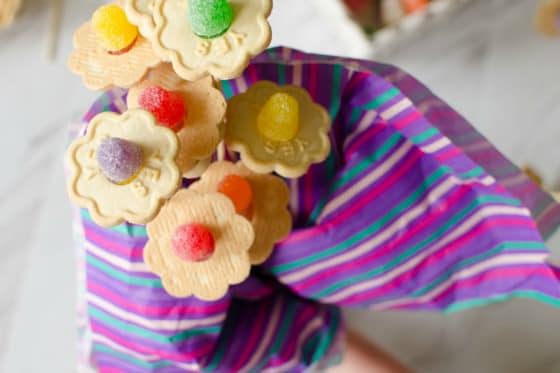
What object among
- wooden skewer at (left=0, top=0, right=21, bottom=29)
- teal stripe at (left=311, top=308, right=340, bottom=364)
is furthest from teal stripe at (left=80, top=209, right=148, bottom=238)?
wooden skewer at (left=0, top=0, right=21, bottom=29)

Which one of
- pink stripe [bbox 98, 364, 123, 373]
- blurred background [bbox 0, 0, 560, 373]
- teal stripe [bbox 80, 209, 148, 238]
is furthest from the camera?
blurred background [bbox 0, 0, 560, 373]

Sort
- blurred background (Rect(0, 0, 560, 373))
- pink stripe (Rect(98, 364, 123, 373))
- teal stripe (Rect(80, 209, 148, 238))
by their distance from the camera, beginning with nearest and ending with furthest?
1. teal stripe (Rect(80, 209, 148, 238))
2. pink stripe (Rect(98, 364, 123, 373))
3. blurred background (Rect(0, 0, 560, 373))

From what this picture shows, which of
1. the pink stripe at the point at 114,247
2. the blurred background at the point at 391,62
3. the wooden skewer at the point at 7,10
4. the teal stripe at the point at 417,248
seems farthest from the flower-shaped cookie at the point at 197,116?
the wooden skewer at the point at 7,10

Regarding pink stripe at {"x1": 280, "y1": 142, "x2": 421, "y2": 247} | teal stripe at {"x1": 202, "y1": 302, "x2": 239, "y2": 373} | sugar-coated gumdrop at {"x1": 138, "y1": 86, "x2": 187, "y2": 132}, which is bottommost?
teal stripe at {"x1": 202, "y1": 302, "x2": 239, "y2": 373}

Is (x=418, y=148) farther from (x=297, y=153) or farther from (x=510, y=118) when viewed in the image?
(x=510, y=118)

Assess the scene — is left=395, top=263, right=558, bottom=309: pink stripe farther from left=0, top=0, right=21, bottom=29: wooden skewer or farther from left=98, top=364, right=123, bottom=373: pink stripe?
left=0, top=0, right=21, bottom=29: wooden skewer

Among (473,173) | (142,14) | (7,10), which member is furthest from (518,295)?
(7,10)

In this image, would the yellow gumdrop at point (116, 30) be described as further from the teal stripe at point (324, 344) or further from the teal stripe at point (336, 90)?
the teal stripe at point (324, 344)
